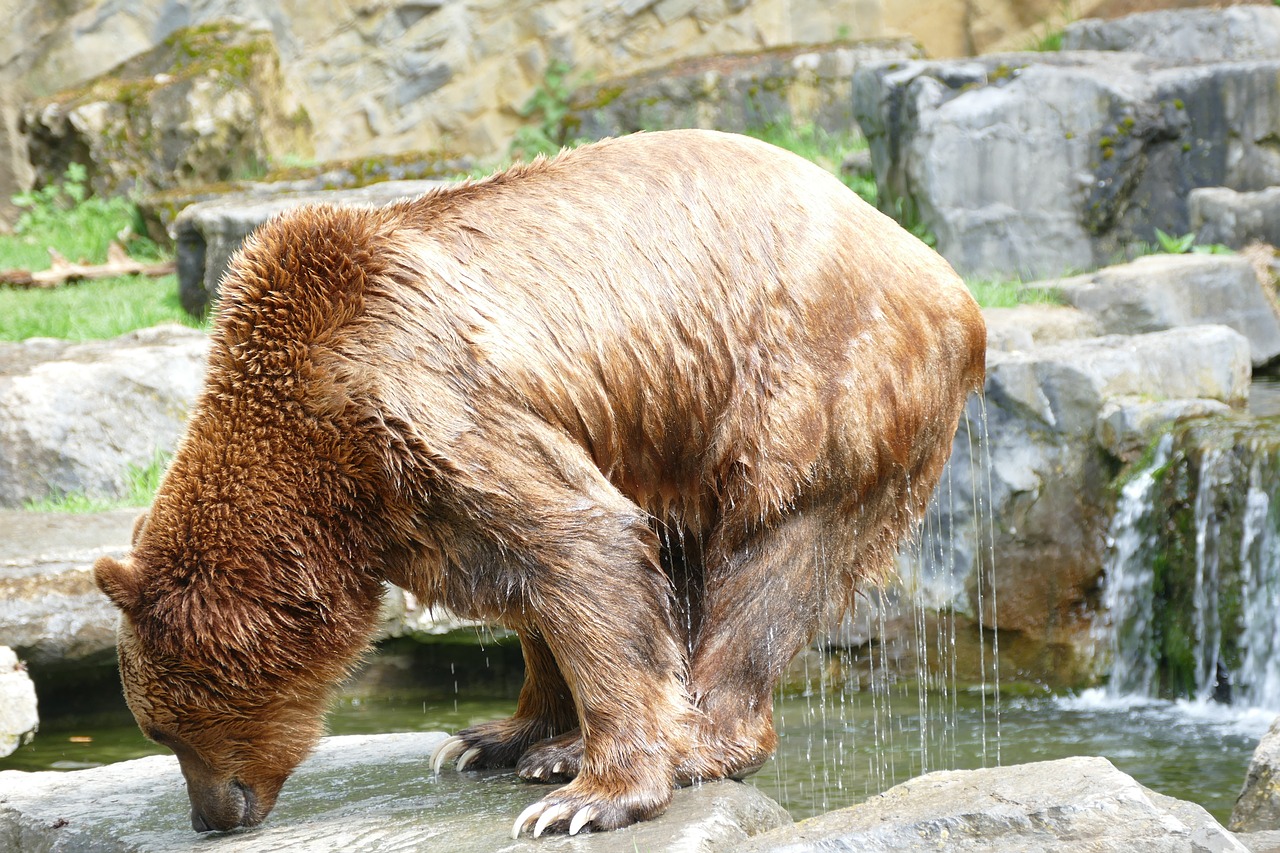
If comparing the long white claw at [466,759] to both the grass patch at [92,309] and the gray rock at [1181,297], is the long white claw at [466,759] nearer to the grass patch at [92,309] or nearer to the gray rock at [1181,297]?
the grass patch at [92,309]

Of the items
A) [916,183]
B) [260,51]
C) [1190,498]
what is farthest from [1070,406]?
[260,51]

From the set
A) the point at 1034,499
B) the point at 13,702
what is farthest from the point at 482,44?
the point at 13,702

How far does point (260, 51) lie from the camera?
14641 millimetres

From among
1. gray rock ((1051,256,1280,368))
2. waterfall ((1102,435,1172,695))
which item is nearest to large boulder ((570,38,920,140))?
gray rock ((1051,256,1280,368))

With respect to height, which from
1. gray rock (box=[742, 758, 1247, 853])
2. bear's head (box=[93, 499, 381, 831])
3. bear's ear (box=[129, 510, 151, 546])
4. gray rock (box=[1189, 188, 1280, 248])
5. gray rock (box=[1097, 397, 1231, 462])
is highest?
gray rock (box=[1189, 188, 1280, 248])

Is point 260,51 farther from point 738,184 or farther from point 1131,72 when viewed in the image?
point 738,184

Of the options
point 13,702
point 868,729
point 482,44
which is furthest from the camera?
point 482,44

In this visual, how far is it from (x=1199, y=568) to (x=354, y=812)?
5.25m

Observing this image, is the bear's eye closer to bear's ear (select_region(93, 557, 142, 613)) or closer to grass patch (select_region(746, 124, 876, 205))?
bear's ear (select_region(93, 557, 142, 613))

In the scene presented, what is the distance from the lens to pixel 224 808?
407 centimetres

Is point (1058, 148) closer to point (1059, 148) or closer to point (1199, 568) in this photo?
point (1059, 148)

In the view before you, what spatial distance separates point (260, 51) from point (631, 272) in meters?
11.8

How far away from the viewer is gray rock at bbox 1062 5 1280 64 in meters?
13.4

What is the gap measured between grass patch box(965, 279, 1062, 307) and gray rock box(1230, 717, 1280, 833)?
530 cm
